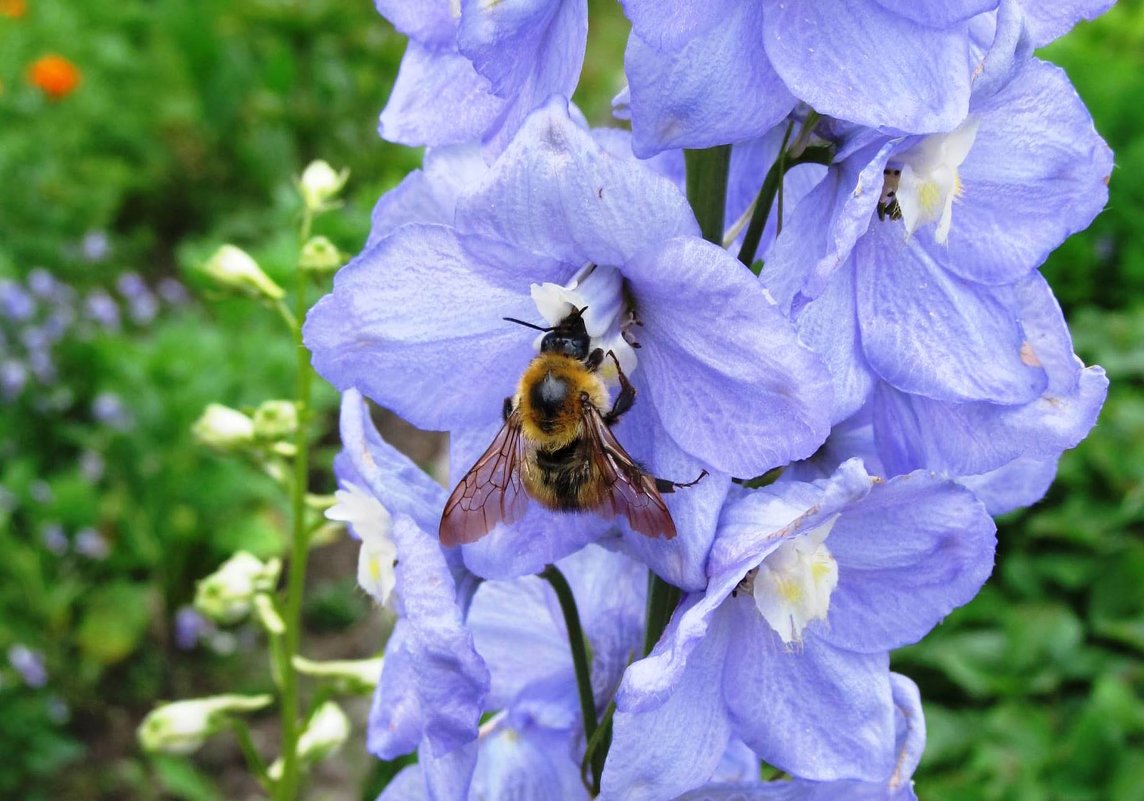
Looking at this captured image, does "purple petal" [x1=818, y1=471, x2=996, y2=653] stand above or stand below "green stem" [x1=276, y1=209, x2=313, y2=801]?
above

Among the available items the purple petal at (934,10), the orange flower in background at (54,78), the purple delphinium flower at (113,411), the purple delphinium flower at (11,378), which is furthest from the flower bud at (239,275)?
the orange flower in background at (54,78)

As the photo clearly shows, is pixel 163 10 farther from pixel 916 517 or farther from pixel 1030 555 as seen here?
pixel 916 517

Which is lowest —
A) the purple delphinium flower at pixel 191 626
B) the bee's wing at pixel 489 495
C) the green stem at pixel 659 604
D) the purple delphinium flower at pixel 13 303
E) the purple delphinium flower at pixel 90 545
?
the purple delphinium flower at pixel 191 626

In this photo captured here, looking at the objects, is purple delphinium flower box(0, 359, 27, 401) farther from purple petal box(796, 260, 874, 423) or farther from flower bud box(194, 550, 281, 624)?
purple petal box(796, 260, 874, 423)

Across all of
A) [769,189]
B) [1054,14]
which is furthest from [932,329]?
[1054,14]

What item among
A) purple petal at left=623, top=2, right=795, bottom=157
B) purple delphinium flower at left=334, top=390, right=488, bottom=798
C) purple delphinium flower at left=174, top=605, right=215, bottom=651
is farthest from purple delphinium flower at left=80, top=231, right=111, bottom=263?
purple petal at left=623, top=2, right=795, bottom=157

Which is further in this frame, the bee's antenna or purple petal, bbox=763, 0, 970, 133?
the bee's antenna

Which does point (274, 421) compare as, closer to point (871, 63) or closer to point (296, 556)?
point (296, 556)

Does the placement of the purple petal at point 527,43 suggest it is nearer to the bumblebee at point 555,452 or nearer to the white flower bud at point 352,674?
the bumblebee at point 555,452
